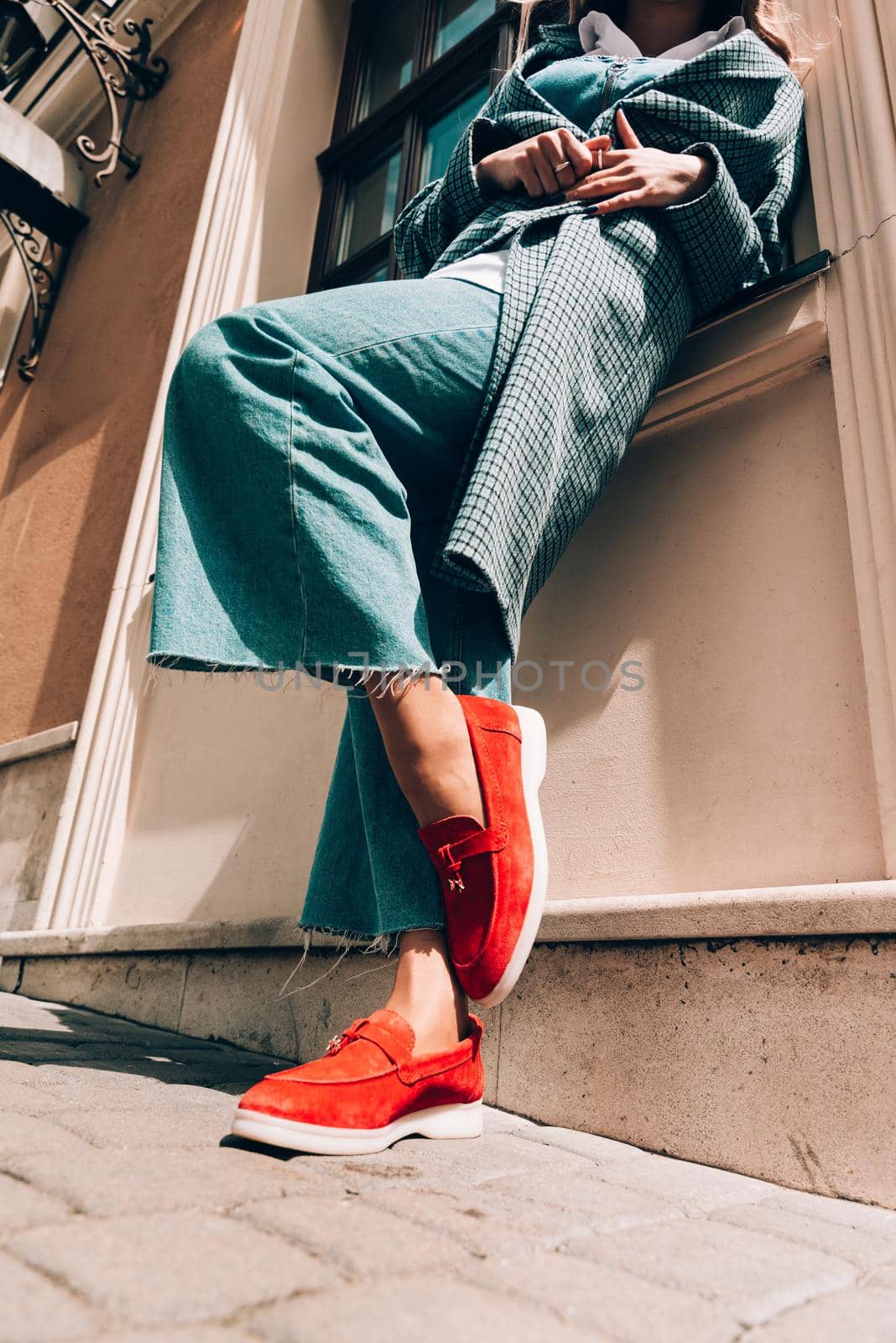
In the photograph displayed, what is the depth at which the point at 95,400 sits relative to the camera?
3.80 metres

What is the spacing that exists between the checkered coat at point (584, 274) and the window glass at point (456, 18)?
6.33ft

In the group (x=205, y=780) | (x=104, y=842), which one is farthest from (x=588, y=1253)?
(x=104, y=842)

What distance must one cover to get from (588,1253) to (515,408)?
889mm

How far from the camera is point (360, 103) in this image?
149 inches

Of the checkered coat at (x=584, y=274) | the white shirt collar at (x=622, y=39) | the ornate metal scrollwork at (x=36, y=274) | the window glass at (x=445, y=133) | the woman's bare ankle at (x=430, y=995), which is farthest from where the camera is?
the ornate metal scrollwork at (x=36, y=274)

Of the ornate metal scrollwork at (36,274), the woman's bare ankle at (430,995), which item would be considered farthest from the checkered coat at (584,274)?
the ornate metal scrollwork at (36,274)

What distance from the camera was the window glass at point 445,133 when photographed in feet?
10.3

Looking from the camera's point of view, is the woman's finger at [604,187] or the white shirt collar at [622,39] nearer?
the woman's finger at [604,187]

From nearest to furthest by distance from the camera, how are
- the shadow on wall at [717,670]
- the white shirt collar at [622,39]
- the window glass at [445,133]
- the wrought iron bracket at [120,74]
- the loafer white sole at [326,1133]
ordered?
the loafer white sole at [326,1133]
the shadow on wall at [717,670]
the white shirt collar at [622,39]
the window glass at [445,133]
the wrought iron bracket at [120,74]

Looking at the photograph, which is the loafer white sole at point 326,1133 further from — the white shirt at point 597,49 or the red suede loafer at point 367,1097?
the white shirt at point 597,49

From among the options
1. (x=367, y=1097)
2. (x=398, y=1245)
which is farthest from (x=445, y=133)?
(x=398, y=1245)

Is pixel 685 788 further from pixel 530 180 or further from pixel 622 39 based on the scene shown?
pixel 622 39

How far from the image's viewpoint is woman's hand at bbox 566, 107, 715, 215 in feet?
4.51

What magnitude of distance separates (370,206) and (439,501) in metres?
2.68
